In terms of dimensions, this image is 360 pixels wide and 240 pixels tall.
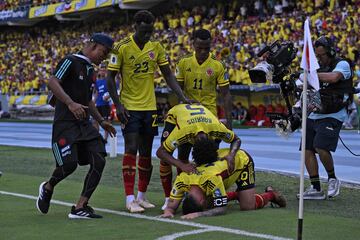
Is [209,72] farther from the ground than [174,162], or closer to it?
farther from the ground

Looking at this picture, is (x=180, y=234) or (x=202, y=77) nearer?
(x=180, y=234)

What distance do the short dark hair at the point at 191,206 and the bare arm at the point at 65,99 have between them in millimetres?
1262

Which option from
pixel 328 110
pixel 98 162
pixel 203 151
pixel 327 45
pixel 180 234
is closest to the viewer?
pixel 180 234

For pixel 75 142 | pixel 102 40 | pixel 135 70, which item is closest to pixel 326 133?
pixel 135 70

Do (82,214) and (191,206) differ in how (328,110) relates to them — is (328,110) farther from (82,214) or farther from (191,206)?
(82,214)

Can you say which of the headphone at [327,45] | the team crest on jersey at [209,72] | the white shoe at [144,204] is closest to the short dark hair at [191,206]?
the white shoe at [144,204]

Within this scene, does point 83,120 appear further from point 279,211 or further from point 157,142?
point 157,142

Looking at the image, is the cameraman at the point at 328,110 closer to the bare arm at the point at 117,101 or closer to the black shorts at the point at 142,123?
the black shorts at the point at 142,123

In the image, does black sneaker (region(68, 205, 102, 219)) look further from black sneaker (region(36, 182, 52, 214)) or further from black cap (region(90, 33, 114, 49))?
black cap (region(90, 33, 114, 49))

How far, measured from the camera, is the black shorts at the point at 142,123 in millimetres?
7562

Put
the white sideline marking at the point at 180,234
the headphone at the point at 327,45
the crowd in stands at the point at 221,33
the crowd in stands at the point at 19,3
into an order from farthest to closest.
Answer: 1. the crowd in stands at the point at 19,3
2. the crowd in stands at the point at 221,33
3. the headphone at the point at 327,45
4. the white sideline marking at the point at 180,234

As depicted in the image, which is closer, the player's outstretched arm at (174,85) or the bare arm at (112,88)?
the bare arm at (112,88)

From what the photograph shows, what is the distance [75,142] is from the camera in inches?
277

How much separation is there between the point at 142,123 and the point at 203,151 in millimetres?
864
